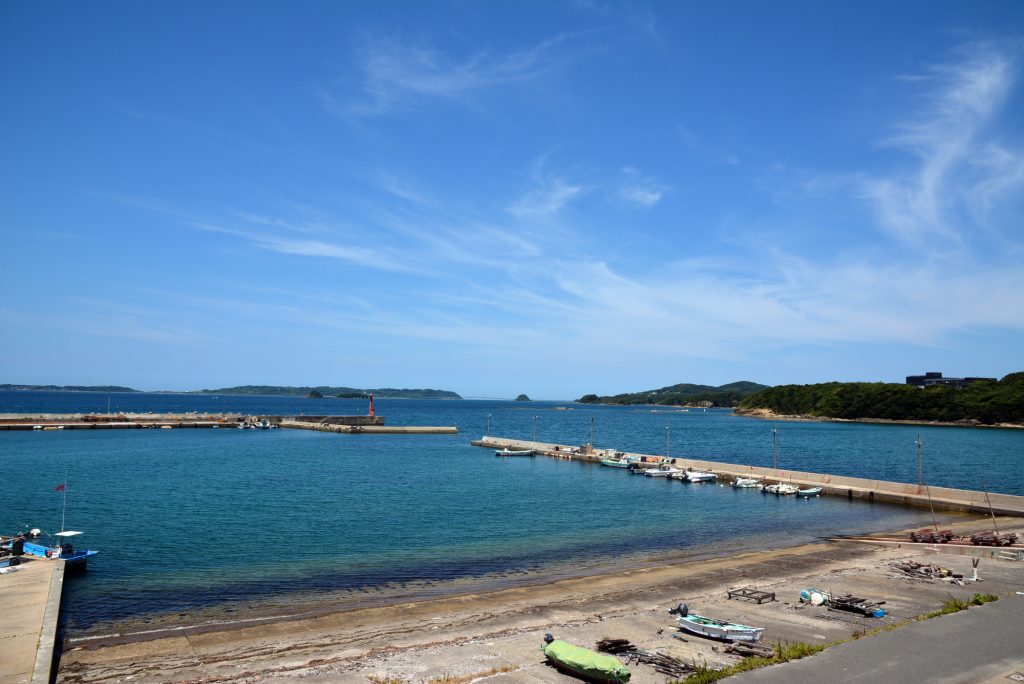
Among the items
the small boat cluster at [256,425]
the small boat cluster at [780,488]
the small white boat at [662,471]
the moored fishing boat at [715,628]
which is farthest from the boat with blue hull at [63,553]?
the small boat cluster at [256,425]

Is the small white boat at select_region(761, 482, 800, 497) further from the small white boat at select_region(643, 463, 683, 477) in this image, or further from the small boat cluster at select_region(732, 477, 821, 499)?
the small white boat at select_region(643, 463, 683, 477)

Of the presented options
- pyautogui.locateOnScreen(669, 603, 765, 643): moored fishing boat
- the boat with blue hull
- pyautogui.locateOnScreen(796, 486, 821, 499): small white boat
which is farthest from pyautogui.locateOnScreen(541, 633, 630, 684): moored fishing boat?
pyautogui.locateOnScreen(796, 486, 821, 499): small white boat

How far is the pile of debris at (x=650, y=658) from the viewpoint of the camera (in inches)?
719

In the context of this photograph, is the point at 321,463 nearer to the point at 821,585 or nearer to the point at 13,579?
the point at 13,579

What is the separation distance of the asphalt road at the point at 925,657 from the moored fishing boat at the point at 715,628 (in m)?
3.58

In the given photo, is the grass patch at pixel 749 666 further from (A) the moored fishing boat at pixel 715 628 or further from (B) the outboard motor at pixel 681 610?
(B) the outboard motor at pixel 681 610

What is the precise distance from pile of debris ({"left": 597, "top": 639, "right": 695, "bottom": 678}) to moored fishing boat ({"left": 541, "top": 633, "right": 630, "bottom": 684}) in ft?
5.36

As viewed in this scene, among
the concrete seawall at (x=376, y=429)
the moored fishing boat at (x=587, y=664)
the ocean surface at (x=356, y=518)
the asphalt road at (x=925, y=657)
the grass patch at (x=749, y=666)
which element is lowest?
the ocean surface at (x=356, y=518)

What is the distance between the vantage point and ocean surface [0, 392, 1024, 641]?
29359mm

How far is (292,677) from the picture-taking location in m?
18.9

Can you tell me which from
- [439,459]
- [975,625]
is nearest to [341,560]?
[975,625]

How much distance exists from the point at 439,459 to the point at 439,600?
210 feet

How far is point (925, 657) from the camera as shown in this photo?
54.9 ft


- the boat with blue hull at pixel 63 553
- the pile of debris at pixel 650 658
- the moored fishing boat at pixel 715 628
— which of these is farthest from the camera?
the boat with blue hull at pixel 63 553
